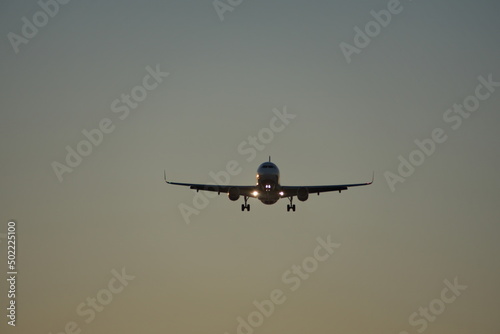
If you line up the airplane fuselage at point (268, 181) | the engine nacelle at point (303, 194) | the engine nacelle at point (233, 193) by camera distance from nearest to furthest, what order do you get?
1. the airplane fuselage at point (268, 181)
2. the engine nacelle at point (303, 194)
3. the engine nacelle at point (233, 193)

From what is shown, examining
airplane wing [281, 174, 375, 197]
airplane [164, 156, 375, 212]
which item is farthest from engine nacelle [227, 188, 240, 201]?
airplane wing [281, 174, 375, 197]

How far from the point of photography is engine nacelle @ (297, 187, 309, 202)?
114 meters

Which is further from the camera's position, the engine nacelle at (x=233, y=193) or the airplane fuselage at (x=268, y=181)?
the engine nacelle at (x=233, y=193)

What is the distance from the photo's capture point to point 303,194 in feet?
374

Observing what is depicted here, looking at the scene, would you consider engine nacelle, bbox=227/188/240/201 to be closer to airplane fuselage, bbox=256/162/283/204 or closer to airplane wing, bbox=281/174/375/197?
airplane fuselage, bbox=256/162/283/204

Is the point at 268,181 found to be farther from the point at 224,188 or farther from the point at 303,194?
the point at 224,188

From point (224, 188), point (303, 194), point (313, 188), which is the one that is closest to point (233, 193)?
point (224, 188)

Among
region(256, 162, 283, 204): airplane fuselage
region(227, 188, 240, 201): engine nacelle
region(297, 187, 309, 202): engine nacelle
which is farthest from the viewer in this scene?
region(227, 188, 240, 201): engine nacelle

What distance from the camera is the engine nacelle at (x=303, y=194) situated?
113812 millimetres

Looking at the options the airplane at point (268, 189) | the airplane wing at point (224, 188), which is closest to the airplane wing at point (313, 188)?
the airplane at point (268, 189)

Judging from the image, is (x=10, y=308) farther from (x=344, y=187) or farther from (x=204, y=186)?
(x=344, y=187)

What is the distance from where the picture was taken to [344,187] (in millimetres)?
121250

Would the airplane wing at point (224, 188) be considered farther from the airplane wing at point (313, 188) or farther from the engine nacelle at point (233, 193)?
the airplane wing at point (313, 188)

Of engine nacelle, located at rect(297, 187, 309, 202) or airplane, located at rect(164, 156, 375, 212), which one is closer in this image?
airplane, located at rect(164, 156, 375, 212)
